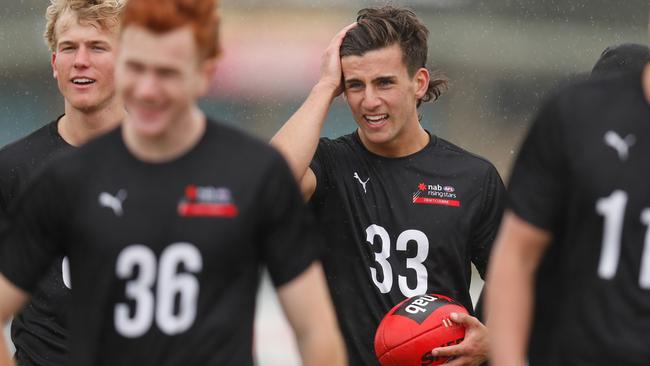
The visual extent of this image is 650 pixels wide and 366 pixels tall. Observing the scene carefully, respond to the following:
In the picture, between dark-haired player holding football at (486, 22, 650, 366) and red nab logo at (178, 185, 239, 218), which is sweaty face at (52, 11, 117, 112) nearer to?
red nab logo at (178, 185, 239, 218)

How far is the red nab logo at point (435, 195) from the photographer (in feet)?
20.6

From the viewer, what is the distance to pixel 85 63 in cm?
613

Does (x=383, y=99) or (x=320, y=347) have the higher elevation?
(x=383, y=99)

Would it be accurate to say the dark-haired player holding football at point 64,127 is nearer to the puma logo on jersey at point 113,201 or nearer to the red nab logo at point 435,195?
the red nab logo at point 435,195

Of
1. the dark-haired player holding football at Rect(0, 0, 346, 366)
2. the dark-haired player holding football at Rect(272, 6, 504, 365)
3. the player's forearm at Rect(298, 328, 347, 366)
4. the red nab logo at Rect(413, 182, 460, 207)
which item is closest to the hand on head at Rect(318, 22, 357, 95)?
the dark-haired player holding football at Rect(272, 6, 504, 365)

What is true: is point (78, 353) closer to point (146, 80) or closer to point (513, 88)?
point (146, 80)

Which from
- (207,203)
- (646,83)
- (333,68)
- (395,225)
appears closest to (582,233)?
(646,83)

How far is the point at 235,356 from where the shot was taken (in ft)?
13.8

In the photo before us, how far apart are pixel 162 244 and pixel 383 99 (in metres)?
2.24

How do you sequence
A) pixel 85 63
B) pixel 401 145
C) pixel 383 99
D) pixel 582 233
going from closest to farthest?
pixel 582 233, pixel 85 63, pixel 383 99, pixel 401 145

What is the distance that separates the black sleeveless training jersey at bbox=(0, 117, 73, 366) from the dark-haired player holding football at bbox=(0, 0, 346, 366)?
169 centimetres

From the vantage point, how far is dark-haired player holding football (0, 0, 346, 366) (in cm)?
416

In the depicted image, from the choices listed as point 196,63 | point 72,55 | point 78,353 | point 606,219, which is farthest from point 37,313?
point 606,219

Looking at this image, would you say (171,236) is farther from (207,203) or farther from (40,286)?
(40,286)
